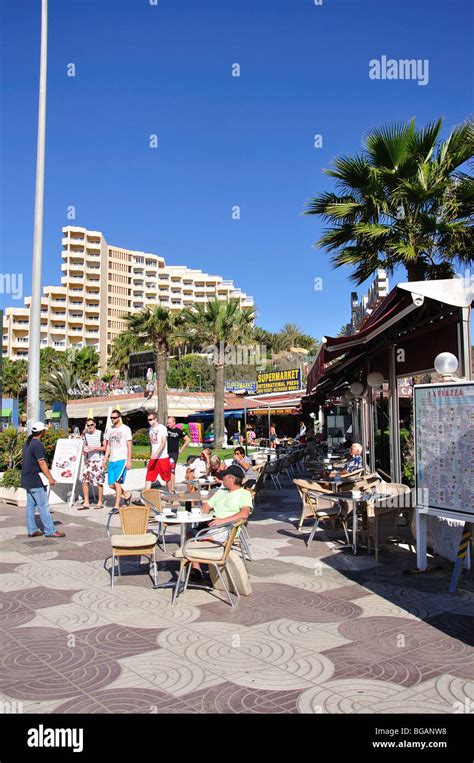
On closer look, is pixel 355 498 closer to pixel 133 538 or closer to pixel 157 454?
pixel 133 538

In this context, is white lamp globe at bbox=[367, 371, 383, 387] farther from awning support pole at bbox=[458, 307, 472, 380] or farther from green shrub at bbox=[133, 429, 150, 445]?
green shrub at bbox=[133, 429, 150, 445]

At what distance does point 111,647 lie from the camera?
4.36m

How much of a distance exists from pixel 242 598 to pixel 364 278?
9.15 m

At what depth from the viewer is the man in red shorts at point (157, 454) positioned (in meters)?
10.5

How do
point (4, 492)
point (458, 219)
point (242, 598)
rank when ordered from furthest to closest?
point (4, 492) → point (458, 219) → point (242, 598)

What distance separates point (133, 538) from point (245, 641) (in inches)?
79.8

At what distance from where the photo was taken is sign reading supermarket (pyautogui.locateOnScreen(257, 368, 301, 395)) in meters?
29.7

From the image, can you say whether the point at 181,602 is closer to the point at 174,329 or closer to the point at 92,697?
the point at 92,697

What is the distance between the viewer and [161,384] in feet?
104

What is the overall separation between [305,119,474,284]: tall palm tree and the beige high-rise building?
92291 mm

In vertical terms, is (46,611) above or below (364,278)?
below

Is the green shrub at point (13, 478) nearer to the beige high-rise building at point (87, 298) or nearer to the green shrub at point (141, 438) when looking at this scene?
the green shrub at point (141, 438)
